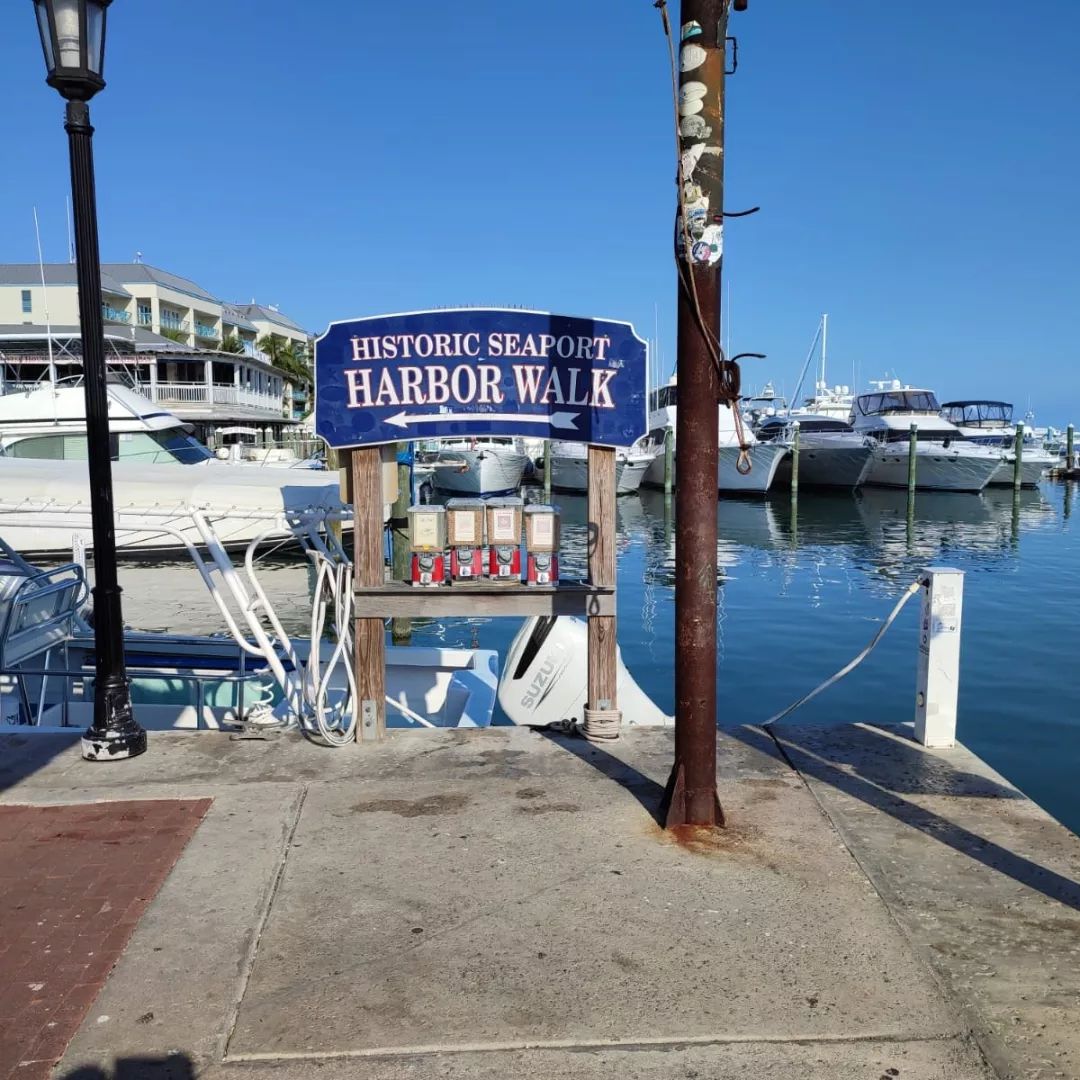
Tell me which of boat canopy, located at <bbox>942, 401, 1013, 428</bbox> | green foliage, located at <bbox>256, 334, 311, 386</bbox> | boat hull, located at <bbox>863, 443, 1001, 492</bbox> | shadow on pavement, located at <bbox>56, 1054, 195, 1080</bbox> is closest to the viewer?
shadow on pavement, located at <bbox>56, 1054, 195, 1080</bbox>

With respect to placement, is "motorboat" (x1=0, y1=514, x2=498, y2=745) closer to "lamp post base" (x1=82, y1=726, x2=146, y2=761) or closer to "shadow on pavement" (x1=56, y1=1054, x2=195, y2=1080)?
"lamp post base" (x1=82, y1=726, x2=146, y2=761)

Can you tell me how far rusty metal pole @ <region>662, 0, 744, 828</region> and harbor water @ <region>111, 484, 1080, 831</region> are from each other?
9.38 ft

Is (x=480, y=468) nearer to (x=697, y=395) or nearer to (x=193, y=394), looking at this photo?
(x=193, y=394)

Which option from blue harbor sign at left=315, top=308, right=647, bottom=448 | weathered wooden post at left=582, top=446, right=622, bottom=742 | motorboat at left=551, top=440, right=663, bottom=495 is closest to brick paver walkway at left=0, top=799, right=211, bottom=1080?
weathered wooden post at left=582, top=446, right=622, bottom=742

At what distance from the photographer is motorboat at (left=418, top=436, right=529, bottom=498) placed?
1640 inches

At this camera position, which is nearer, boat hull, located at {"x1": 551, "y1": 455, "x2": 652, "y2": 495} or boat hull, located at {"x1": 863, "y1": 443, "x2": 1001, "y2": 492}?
boat hull, located at {"x1": 863, "y1": 443, "x2": 1001, "y2": 492}

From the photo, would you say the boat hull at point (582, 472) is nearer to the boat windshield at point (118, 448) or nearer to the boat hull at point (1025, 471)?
the boat hull at point (1025, 471)

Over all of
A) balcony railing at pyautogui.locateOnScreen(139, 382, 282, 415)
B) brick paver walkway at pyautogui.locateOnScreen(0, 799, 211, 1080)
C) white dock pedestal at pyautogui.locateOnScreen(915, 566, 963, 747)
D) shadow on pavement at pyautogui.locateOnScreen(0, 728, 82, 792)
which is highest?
balcony railing at pyautogui.locateOnScreen(139, 382, 282, 415)

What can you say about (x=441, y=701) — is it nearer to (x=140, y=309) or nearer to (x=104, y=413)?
→ (x=104, y=413)

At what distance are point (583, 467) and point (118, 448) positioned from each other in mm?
24380

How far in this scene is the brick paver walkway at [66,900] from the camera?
3.19 metres

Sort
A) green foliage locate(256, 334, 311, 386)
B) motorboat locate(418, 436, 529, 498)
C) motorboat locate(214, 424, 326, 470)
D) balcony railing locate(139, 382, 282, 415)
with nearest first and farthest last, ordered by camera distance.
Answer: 1. motorboat locate(214, 424, 326, 470)
2. motorboat locate(418, 436, 529, 498)
3. balcony railing locate(139, 382, 282, 415)
4. green foliage locate(256, 334, 311, 386)

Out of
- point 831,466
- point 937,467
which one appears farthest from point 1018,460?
point 831,466

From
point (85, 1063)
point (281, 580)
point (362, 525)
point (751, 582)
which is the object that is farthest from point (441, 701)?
point (751, 582)
